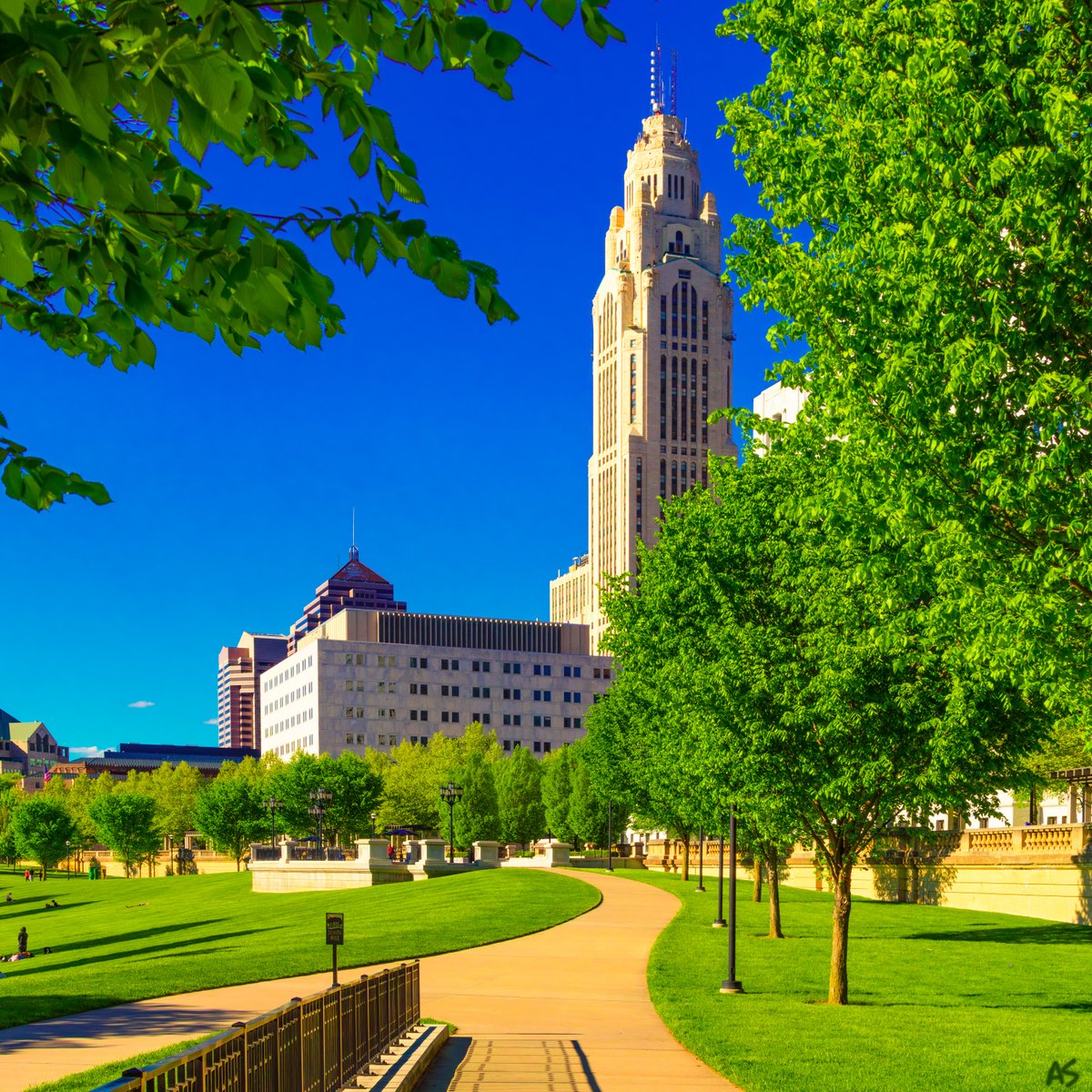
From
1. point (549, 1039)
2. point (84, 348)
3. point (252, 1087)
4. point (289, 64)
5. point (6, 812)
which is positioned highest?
point (289, 64)

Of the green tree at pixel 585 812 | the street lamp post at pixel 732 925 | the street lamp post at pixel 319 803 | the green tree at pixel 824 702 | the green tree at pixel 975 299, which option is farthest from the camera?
the green tree at pixel 585 812

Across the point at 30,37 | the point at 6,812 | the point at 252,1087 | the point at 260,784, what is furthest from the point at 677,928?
the point at 6,812

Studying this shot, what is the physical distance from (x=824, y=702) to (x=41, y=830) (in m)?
116

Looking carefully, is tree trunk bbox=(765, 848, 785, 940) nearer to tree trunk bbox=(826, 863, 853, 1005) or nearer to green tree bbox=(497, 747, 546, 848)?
tree trunk bbox=(826, 863, 853, 1005)

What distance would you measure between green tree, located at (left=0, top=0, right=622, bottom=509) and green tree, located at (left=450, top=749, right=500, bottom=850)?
102336 mm

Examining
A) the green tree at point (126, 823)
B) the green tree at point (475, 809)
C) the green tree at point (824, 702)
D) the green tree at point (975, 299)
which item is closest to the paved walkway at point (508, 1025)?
the green tree at point (824, 702)

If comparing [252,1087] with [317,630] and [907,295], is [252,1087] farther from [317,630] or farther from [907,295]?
[317,630]

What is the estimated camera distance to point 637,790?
202ft

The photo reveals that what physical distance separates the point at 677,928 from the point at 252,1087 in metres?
32.9

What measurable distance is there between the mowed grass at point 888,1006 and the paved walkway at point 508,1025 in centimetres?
78

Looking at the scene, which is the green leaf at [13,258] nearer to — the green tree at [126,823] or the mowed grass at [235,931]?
the mowed grass at [235,931]

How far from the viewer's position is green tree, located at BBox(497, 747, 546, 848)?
11075cm

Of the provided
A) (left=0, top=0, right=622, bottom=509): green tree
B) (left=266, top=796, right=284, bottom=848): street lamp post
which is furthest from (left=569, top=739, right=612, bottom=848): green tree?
(left=0, top=0, right=622, bottom=509): green tree

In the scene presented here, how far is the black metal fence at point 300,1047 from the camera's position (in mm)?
7746
